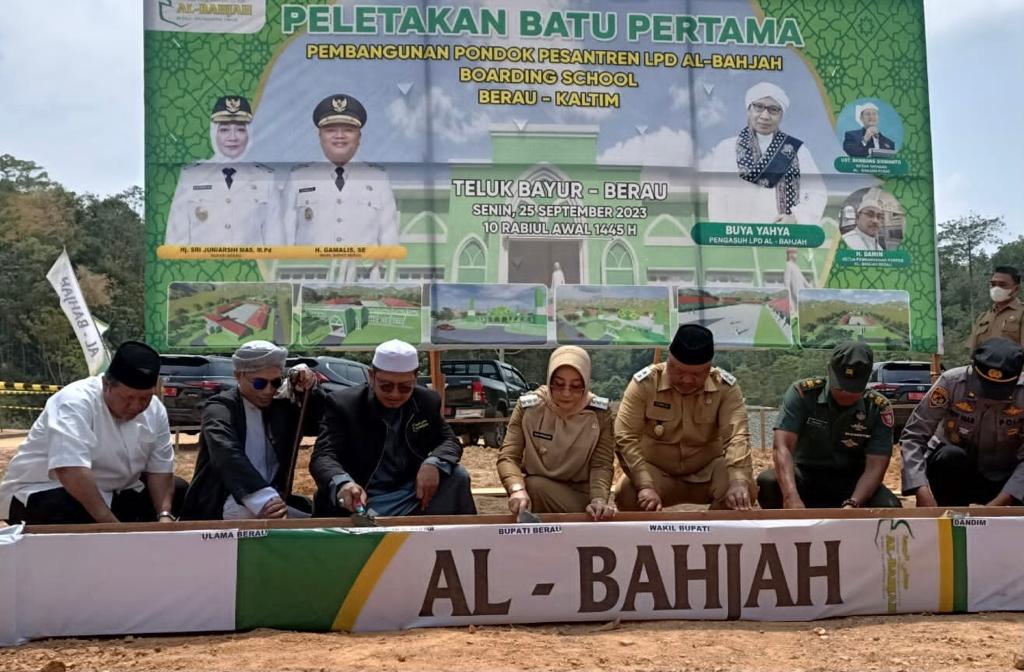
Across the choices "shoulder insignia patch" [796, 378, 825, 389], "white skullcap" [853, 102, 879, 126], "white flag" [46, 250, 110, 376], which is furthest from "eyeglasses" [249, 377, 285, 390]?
"white flag" [46, 250, 110, 376]

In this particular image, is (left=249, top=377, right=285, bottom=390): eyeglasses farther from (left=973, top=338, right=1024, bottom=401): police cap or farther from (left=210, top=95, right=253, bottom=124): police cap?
(left=973, top=338, right=1024, bottom=401): police cap

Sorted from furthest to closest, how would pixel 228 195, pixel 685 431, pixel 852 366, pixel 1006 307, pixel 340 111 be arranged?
pixel 1006 307 < pixel 340 111 < pixel 228 195 < pixel 685 431 < pixel 852 366

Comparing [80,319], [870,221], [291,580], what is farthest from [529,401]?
[80,319]

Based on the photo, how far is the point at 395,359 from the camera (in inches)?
181

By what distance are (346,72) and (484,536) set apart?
173 inches

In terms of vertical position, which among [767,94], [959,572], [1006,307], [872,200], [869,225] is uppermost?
[767,94]

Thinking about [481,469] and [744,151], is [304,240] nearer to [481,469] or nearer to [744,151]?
[744,151]

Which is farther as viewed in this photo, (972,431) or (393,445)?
(972,431)

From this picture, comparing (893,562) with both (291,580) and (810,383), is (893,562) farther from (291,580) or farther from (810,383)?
(291,580)

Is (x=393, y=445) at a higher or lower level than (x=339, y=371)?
lower

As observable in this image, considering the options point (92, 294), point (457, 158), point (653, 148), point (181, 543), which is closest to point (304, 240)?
point (457, 158)

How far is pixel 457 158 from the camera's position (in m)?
7.22

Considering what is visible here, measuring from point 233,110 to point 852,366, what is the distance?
4.46 metres

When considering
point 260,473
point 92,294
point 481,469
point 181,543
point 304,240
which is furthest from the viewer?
point 92,294
